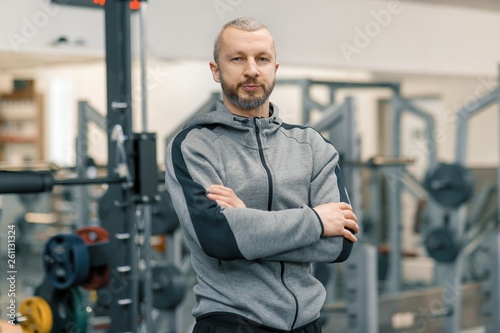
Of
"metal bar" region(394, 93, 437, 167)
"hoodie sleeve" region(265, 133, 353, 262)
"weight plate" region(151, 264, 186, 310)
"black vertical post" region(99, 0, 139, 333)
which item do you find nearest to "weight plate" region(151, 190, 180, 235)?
"weight plate" region(151, 264, 186, 310)

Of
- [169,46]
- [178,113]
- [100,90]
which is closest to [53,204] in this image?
[100,90]

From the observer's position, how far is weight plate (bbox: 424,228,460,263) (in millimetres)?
5242

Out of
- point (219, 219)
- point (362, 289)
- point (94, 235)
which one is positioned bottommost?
point (362, 289)

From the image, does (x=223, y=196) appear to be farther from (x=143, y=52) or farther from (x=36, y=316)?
(x=36, y=316)

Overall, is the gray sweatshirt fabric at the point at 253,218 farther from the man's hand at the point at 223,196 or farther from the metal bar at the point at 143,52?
the metal bar at the point at 143,52

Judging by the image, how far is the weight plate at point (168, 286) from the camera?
4.45m

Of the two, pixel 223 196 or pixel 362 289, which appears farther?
pixel 362 289

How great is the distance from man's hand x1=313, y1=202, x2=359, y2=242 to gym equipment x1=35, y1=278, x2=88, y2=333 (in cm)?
203

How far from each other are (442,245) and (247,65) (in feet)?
12.7

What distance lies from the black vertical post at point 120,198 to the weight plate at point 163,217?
3.30 ft

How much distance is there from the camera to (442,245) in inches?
208

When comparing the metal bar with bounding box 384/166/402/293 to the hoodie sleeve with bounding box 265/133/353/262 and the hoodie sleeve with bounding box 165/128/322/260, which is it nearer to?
the hoodie sleeve with bounding box 265/133/353/262

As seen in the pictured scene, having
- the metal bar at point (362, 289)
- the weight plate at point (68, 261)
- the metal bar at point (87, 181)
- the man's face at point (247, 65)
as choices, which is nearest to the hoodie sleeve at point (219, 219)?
the man's face at point (247, 65)

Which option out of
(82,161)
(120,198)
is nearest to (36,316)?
(120,198)
